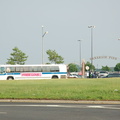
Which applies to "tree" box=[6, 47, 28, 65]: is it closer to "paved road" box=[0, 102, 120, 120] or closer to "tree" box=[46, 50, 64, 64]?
"tree" box=[46, 50, 64, 64]

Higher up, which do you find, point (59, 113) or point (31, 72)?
point (31, 72)

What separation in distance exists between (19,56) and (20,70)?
21.2 metres

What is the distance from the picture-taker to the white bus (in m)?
54.9

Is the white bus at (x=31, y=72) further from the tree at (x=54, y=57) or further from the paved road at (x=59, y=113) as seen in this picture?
the paved road at (x=59, y=113)

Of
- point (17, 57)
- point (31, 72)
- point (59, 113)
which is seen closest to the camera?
point (59, 113)

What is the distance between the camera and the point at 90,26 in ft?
249

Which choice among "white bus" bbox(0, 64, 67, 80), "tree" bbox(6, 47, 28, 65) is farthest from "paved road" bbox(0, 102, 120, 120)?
"tree" bbox(6, 47, 28, 65)

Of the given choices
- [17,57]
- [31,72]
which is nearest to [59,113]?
[31,72]

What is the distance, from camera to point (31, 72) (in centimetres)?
5641

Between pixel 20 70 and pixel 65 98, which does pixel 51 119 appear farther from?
pixel 20 70

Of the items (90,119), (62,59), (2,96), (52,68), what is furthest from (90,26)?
(90,119)

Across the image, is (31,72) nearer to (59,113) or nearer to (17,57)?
(17,57)

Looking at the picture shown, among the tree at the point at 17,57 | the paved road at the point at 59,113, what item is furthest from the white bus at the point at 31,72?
the paved road at the point at 59,113

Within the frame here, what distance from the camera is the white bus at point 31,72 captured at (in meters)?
54.9
